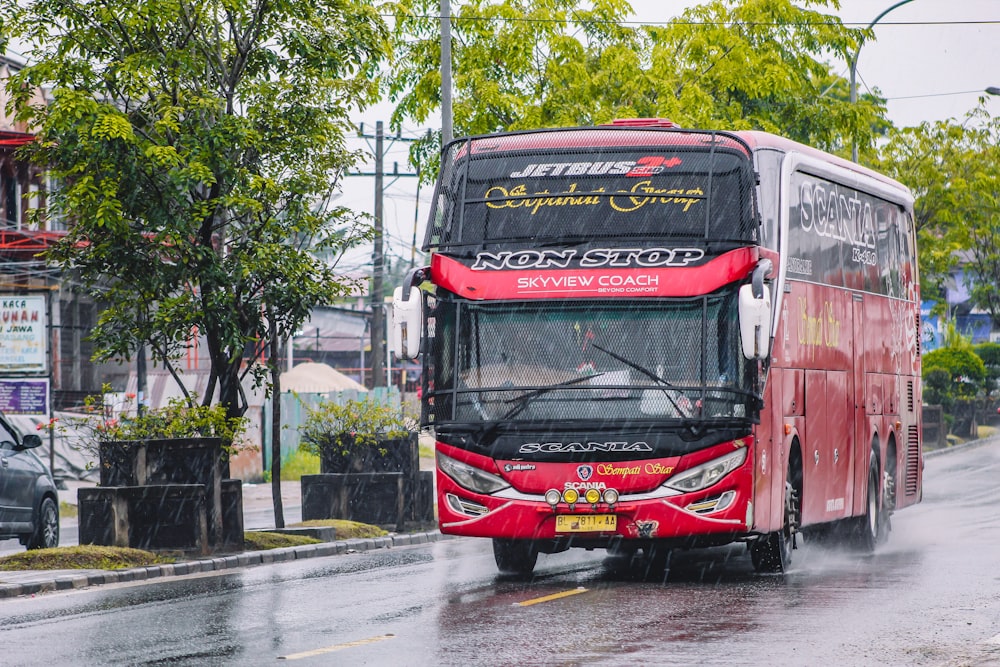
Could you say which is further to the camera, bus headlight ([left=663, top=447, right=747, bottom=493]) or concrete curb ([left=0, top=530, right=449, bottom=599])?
concrete curb ([left=0, top=530, right=449, bottom=599])

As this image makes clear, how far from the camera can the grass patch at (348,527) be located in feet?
68.8

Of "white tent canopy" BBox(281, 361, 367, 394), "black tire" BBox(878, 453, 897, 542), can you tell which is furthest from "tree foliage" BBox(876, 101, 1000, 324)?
"black tire" BBox(878, 453, 897, 542)

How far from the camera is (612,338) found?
537 inches

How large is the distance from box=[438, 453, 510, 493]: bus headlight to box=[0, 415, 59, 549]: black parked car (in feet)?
23.5

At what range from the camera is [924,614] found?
11.7 meters

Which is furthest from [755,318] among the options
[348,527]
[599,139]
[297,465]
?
[297,465]

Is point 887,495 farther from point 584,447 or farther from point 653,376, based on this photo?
point 584,447

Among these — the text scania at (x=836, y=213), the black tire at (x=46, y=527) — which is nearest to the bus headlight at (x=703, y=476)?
the text scania at (x=836, y=213)

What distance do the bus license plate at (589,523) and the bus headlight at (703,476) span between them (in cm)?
57

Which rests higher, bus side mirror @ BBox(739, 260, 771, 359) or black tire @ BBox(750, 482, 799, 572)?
bus side mirror @ BBox(739, 260, 771, 359)

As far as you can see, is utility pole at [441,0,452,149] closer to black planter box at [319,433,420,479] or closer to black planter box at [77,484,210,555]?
Result: black planter box at [319,433,420,479]

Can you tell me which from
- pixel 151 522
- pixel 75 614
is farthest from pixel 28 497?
pixel 75 614

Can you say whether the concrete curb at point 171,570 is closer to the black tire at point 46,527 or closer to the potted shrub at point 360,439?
the potted shrub at point 360,439

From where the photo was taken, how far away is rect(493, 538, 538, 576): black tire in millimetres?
15180
